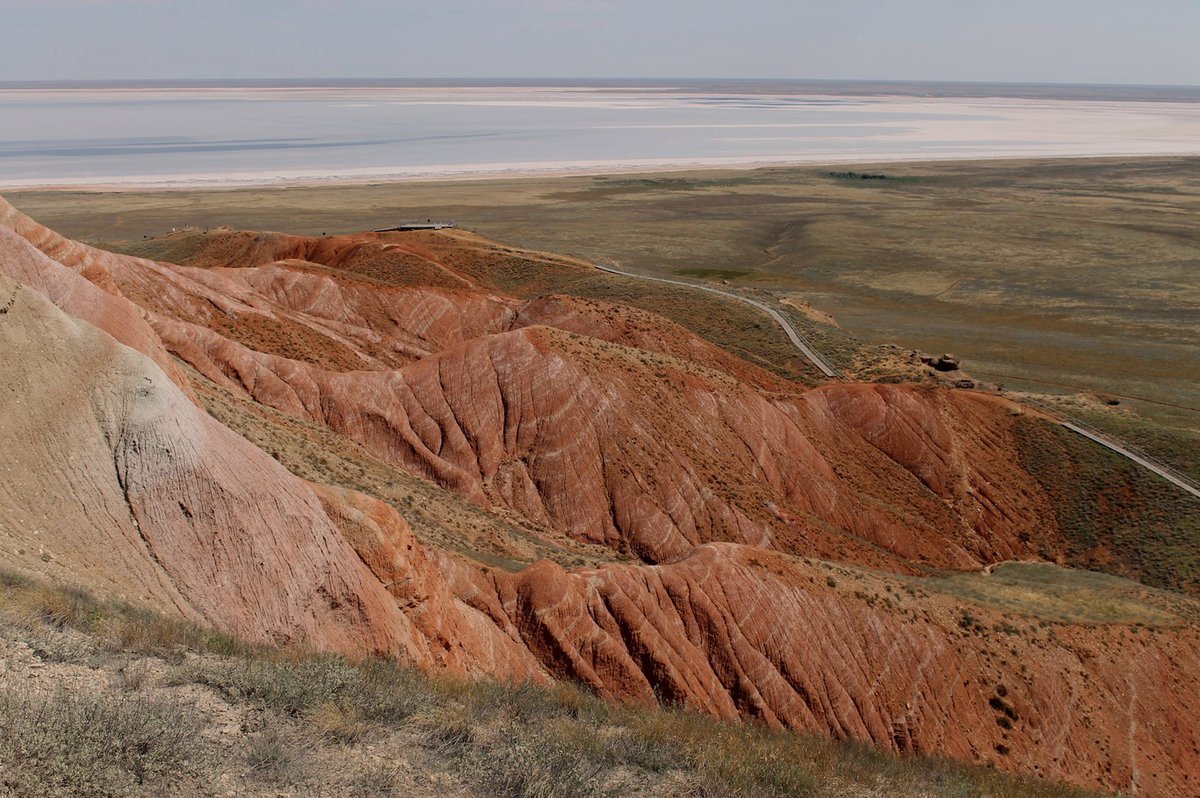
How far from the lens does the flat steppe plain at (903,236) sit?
6950cm

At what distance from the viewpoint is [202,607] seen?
15.6m

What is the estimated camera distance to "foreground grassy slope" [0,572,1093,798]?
27.7 ft

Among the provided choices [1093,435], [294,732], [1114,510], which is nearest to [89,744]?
[294,732]

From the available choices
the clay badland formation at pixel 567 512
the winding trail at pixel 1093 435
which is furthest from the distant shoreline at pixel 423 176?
the winding trail at pixel 1093 435

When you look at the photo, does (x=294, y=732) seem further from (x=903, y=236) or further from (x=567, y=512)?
(x=903, y=236)

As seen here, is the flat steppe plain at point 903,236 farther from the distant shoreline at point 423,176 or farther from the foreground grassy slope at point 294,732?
A: the foreground grassy slope at point 294,732

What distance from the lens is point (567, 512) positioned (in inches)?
1344

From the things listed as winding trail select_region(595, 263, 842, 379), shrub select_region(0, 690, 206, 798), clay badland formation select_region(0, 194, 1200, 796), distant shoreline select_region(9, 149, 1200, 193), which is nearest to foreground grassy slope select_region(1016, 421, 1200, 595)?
clay badland formation select_region(0, 194, 1200, 796)

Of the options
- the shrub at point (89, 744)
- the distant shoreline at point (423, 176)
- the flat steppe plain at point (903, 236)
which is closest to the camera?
the shrub at point (89, 744)

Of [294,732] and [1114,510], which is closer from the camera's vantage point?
[294,732]

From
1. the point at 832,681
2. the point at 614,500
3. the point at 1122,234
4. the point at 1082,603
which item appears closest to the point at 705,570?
the point at 832,681

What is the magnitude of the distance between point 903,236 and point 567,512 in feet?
315

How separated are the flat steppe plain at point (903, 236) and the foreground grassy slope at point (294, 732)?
49.3 meters

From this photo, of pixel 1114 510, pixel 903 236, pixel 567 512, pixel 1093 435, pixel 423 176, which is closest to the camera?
pixel 567 512
